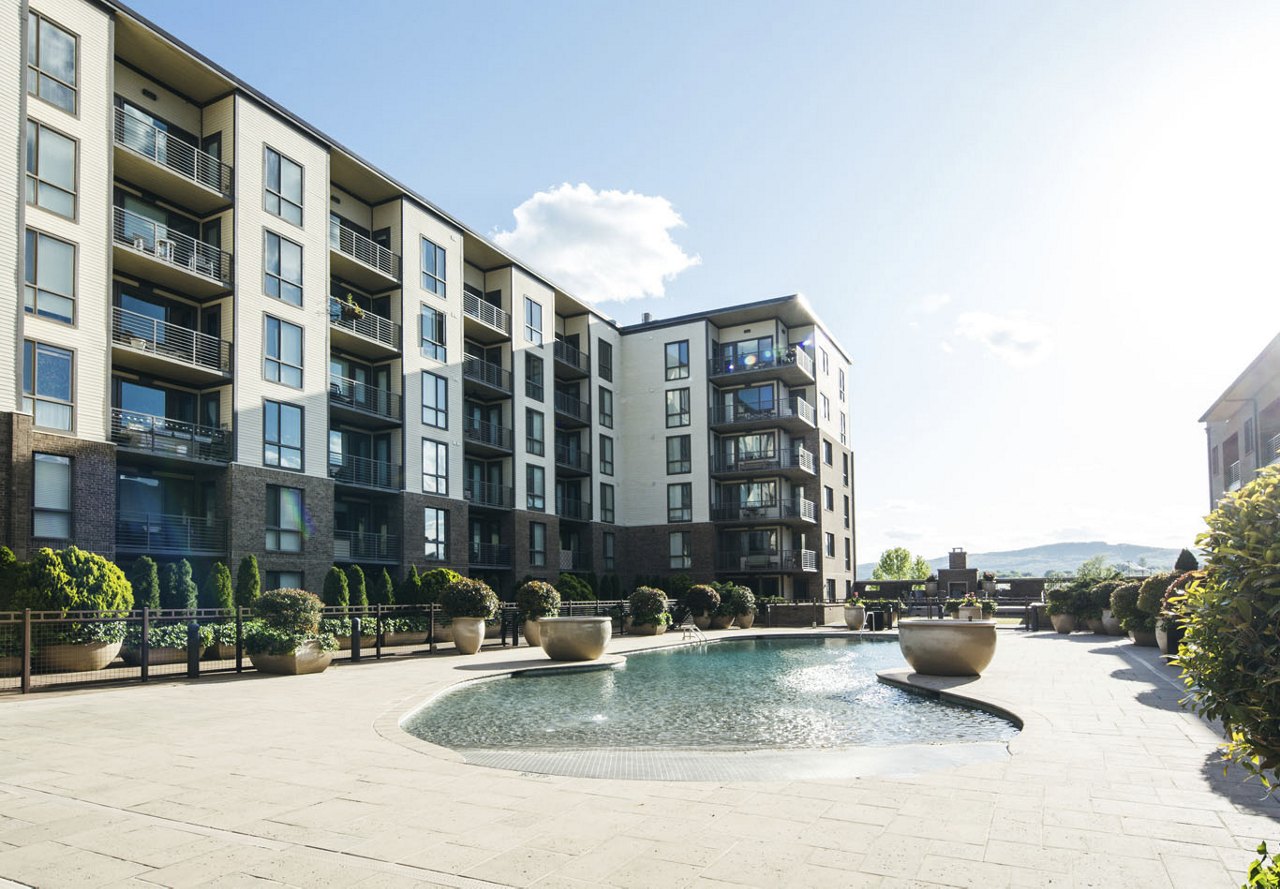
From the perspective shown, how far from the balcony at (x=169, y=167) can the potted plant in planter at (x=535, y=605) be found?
46.9 ft

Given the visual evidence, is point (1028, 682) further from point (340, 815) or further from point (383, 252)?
point (383, 252)

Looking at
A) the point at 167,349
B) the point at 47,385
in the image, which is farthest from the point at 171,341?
the point at 47,385

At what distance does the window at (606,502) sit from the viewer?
44438 mm

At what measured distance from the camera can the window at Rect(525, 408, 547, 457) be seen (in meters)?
38.6

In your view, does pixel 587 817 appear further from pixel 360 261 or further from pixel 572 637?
pixel 360 261

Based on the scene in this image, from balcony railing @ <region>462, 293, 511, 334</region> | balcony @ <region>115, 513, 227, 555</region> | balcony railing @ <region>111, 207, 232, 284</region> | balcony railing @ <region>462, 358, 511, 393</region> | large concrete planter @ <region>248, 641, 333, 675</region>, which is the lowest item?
large concrete planter @ <region>248, 641, 333, 675</region>

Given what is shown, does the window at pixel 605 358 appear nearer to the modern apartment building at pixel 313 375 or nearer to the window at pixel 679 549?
the modern apartment building at pixel 313 375

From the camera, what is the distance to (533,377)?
39531 mm

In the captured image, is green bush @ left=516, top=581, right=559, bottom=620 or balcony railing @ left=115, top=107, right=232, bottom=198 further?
balcony railing @ left=115, top=107, right=232, bottom=198

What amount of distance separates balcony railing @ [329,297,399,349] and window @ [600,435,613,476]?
609 inches

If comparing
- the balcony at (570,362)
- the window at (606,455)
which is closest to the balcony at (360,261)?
the balcony at (570,362)

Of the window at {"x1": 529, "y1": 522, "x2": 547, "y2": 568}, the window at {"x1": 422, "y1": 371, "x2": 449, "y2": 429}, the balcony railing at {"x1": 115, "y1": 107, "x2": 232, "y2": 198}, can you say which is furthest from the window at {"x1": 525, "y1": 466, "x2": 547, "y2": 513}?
the balcony railing at {"x1": 115, "y1": 107, "x2": 232, "y2": 198}

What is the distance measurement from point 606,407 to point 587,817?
4008 centimetres

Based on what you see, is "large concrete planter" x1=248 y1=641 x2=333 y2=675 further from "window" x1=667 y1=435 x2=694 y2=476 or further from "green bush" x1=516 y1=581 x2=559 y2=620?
"window" x1=667 y1=435 x2=694 y2=476
